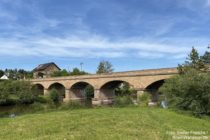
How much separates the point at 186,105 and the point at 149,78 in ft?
74.9

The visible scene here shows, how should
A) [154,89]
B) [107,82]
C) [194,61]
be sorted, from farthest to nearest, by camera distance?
[107,82], [154,89], [194,61]

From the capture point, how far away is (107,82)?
49438 mm

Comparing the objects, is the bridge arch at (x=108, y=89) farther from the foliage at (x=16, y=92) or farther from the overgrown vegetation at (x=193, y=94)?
the overgrown vegetation at (x=193, y=94)

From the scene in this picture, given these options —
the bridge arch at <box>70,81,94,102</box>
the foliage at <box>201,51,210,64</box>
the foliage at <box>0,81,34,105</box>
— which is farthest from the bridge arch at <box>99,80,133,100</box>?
the foliage at <box>201,51,210,64</box>

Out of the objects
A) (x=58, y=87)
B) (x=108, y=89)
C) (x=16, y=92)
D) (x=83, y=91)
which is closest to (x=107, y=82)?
(x=108, y=89)

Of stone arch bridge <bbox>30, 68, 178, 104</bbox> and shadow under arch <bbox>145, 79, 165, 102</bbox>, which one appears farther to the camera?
shadow under arch <bbox>145, 79, 165, 102</bbox>

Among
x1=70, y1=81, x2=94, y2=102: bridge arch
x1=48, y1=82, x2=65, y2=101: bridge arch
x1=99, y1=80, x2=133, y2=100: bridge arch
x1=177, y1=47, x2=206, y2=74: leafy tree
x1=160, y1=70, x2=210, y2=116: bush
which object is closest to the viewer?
x1=160, y1=70, x2=210, y2=116: bush

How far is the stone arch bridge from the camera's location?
1569 inches

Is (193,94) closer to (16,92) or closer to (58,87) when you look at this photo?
(16,92)

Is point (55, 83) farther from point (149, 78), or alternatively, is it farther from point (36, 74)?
point (36, 74)

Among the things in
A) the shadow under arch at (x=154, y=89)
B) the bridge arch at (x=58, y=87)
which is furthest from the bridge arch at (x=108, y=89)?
the bridge arch at (x=58, y=87)

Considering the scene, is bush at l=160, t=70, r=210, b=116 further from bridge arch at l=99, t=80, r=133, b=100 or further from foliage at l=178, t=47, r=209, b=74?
bridge arch at l=99, t=80, r=133, b=100

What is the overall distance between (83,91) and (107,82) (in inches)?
698

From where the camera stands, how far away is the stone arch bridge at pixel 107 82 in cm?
3984
